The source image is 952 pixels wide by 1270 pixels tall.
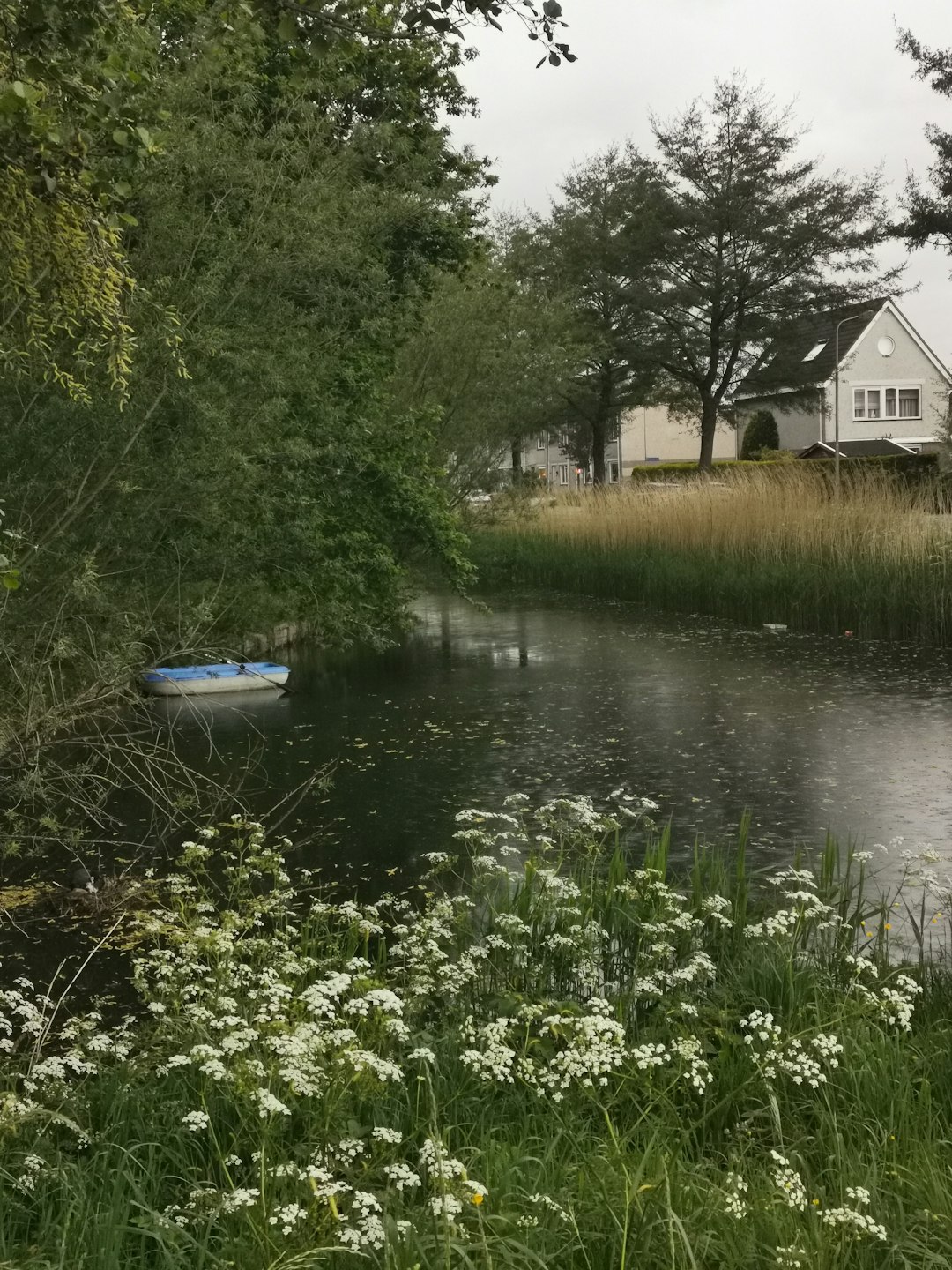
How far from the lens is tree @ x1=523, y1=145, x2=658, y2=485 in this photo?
35531 mm

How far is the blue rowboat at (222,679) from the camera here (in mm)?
13188

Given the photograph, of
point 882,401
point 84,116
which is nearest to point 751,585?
point 84,116

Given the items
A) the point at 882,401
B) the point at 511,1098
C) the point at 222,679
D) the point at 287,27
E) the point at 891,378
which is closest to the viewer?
the point at 511,1098

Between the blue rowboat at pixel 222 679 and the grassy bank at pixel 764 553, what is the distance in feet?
25.4

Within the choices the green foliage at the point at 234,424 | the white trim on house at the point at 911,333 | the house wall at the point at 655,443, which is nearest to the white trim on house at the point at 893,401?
the white trim on house at the point at 911,333

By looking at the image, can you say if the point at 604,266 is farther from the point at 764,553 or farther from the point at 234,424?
the point at 234,424

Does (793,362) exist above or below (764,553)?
above

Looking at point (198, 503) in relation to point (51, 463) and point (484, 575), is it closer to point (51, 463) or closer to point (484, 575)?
point (51, 463)

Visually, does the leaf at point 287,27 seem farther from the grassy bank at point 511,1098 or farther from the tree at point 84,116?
the grassy bank at point 511,1098

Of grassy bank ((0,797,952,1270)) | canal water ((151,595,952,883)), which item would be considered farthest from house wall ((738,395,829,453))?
grassy bank ((0,797,952,1270))

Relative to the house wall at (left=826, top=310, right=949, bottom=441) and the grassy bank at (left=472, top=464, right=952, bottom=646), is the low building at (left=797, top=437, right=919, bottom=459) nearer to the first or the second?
the house wall at (left=826, top=310, right=949, bottom=441)

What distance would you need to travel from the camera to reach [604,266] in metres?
36.5

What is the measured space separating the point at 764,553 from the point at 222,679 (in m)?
9.34

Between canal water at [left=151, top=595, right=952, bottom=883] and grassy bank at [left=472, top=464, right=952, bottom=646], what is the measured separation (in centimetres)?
74
